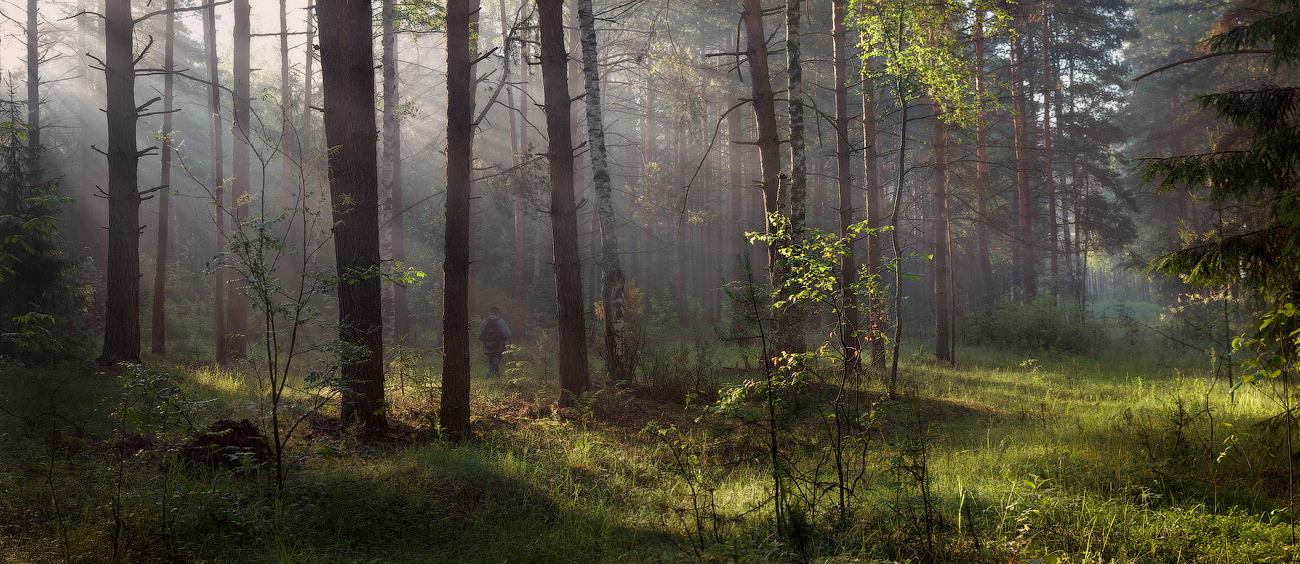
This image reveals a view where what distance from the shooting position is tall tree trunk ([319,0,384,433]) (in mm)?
7176

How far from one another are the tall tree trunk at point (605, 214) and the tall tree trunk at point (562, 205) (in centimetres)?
54

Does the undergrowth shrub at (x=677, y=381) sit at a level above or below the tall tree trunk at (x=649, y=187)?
below

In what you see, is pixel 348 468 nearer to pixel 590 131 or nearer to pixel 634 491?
pixel 634 491

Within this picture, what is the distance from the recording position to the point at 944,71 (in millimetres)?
10680

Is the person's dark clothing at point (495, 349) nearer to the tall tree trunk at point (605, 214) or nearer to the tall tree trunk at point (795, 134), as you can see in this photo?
the tall tree trunk at point (605, 214)

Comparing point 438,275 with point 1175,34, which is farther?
point 1175,34

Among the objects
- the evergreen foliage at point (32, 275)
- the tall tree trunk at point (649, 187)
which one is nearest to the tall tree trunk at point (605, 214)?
the tall tree trunk at point (649, 187)

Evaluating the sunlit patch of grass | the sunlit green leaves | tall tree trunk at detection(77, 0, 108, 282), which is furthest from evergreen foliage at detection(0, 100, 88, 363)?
the sunlit green leaves

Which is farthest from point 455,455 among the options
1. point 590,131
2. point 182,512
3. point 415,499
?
point 590,131

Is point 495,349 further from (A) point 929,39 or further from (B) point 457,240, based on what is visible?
(A) point 929,39

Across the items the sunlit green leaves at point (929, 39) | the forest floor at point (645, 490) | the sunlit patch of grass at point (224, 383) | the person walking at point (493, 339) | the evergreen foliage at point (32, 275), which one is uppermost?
the sunlit green leaves at point (929, 39)

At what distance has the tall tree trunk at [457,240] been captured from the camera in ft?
24.4

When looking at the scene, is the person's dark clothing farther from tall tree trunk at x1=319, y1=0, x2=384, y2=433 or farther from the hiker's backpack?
tall tree trunk at x1=319, y1=0, x2=384, y2=433

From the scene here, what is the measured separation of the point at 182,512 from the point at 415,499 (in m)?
1.47
